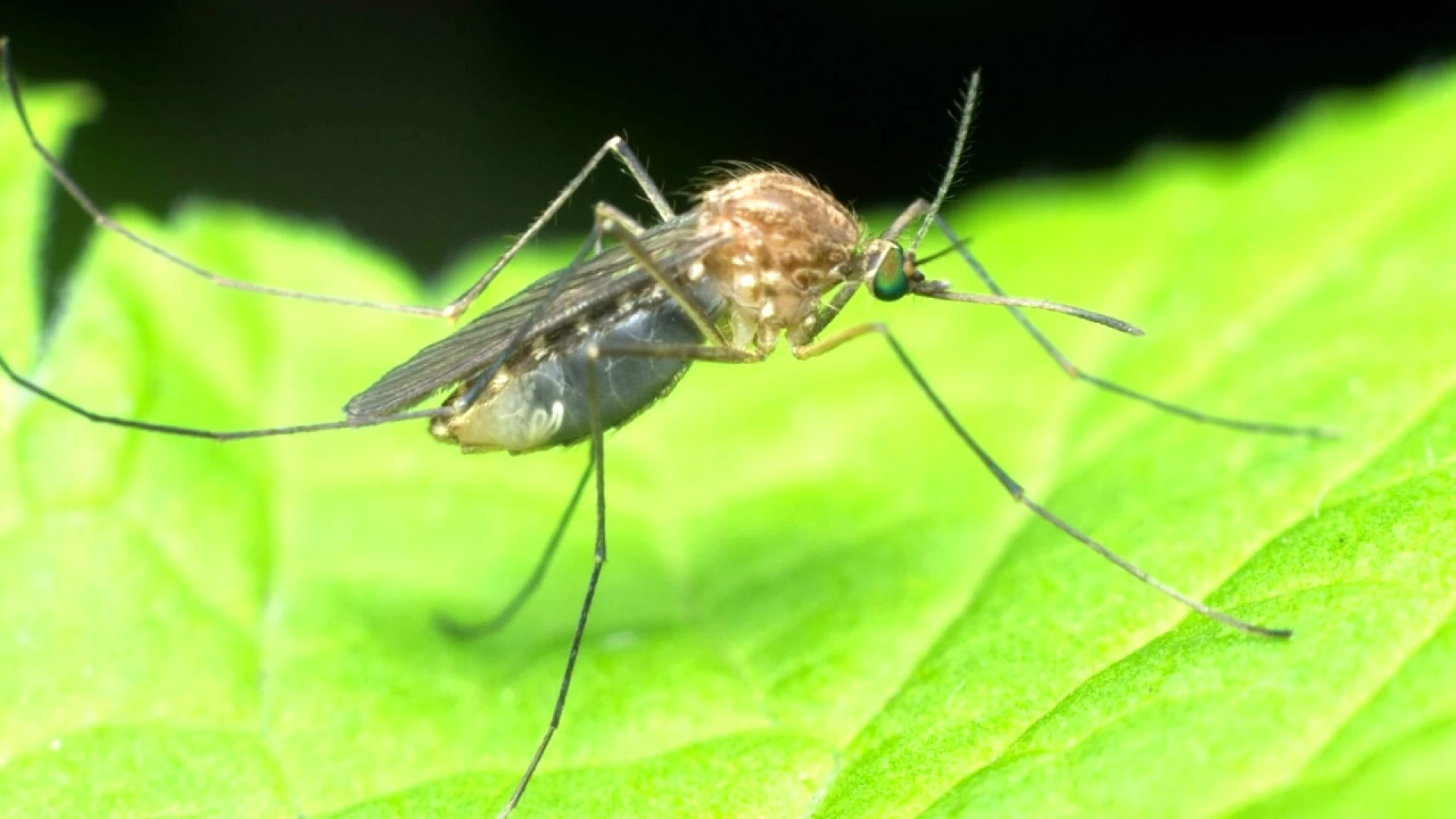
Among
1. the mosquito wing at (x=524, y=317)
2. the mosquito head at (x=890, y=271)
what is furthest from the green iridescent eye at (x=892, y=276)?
the mosquito wing at (x=524, y=317)

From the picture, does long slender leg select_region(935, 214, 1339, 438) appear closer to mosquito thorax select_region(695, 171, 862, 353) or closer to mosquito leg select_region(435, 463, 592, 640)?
mosquito thorax select_region(695, 171, 862, 353)

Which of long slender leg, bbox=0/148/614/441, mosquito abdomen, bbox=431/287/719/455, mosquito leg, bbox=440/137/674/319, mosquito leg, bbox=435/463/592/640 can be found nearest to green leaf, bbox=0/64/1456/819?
mosquito leg, bbox=435/463/592/640

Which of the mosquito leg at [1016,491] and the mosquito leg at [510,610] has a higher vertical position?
the mosquito leg at [1016,491]

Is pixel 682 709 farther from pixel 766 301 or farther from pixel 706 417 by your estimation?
pixel 706 417

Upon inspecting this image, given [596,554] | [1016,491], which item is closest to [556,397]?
[596,554]

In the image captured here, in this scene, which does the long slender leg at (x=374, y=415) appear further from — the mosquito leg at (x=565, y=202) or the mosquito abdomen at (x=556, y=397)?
the mosquito leg at (x=565, y=202)

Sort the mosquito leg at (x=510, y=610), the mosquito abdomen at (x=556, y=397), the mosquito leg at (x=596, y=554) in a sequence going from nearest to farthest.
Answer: the mosquito leg at (x=596, y=554) → the mosquito abdomen at (x=556, y=397) → the mosquito leg at (x=510, y=610)

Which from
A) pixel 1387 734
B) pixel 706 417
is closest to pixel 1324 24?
pixel 706 417
